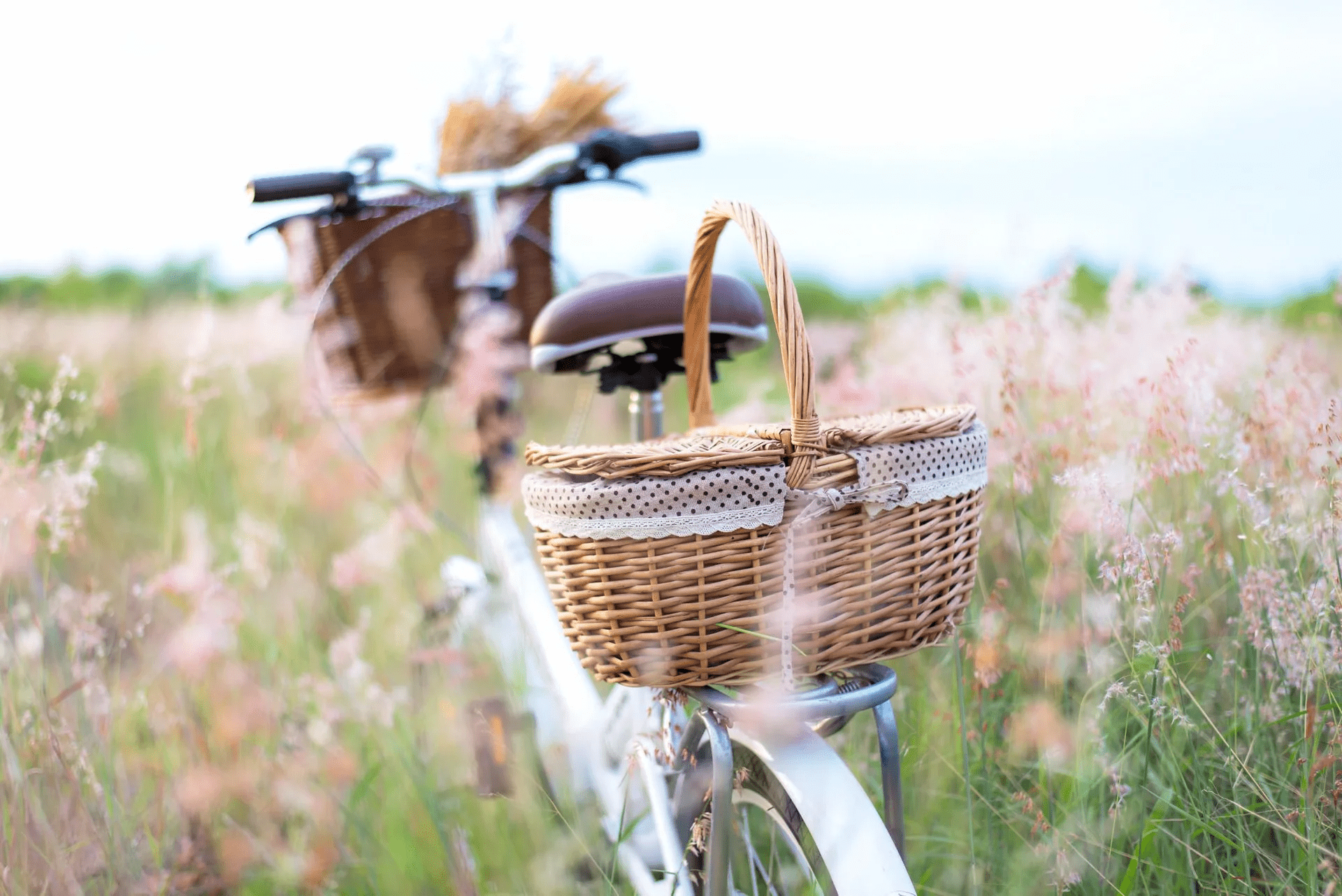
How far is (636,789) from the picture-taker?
4.43 feet

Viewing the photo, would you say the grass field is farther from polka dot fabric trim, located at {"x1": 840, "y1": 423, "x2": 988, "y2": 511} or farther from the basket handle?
the basket handle

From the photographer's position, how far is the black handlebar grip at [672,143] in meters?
1.61

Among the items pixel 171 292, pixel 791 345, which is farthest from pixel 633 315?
pixel 171 292

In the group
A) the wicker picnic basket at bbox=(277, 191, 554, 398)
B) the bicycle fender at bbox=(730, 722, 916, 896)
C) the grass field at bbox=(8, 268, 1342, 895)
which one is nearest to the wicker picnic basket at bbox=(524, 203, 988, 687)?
the bicycle fender at bbox=(730, 722, 916, 896)

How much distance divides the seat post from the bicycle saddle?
9 cm

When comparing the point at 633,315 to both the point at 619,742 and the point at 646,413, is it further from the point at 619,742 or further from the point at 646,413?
the point at 619,742

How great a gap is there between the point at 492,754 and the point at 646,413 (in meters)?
0.57

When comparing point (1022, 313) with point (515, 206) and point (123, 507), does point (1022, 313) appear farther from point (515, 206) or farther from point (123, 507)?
point (123, 507)

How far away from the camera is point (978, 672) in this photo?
1198 mm

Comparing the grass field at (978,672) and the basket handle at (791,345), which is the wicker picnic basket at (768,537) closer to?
the basket handle at (791,345)

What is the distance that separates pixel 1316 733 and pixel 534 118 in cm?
152

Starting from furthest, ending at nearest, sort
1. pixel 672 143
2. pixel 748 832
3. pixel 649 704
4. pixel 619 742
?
pixel 672 143 → pixel 619 742 → pixel 649 704 → pixel 748 832

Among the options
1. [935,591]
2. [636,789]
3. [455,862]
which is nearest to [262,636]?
[455,862]

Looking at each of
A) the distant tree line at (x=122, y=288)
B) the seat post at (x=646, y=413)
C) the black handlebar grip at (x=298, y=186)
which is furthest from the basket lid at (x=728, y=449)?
the distant tree line at (x=122, y=288)
